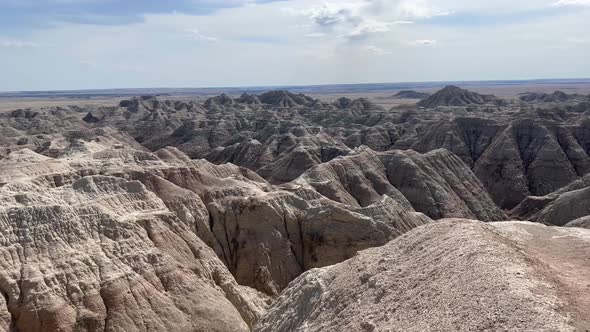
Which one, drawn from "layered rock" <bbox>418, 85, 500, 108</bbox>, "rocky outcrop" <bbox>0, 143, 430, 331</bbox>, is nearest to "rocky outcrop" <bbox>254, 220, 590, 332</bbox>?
"rocky outcrop" <bbox>0, 143, 430, 331</bbox>

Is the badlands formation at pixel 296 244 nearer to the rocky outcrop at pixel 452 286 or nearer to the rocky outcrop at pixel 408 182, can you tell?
the rocky outcrop at pixel 452 286

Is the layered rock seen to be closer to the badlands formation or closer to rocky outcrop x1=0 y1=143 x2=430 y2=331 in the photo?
the badlands formation

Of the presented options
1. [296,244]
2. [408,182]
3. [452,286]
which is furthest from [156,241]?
[408,182]

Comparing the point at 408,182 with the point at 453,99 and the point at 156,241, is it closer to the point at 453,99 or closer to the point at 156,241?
the point at 156,241

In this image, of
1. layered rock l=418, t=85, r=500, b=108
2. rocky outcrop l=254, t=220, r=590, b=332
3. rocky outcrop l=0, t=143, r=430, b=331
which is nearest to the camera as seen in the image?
rocky outcrop l=254, t=220, r=590, b=332

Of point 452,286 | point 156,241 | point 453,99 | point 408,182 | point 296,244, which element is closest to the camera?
point 452,286
